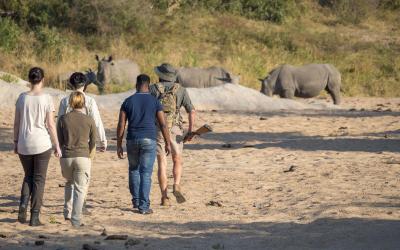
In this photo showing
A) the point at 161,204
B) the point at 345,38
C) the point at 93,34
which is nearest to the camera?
the point at 161,204

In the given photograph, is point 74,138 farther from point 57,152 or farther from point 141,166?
point 141,166

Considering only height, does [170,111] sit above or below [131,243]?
above

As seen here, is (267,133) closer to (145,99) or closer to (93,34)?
(145,99)

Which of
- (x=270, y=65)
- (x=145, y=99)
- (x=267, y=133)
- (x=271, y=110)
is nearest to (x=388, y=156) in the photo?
(x=267, y=133)

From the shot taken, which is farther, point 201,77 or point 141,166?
point 201,77

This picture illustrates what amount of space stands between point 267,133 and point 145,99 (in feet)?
31.9

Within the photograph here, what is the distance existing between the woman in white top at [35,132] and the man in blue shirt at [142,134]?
44.6 inches

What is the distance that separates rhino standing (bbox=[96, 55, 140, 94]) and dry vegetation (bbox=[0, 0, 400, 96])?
2.38ft

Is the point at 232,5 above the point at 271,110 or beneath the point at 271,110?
above

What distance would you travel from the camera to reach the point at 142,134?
11125 mm

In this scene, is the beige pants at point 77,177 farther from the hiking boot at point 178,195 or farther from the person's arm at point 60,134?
the hiking boot at point 178,195

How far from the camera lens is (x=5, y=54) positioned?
108 ft

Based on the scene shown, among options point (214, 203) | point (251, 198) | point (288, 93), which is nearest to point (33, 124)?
point (214, 203)

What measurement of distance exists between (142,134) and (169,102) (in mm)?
886
